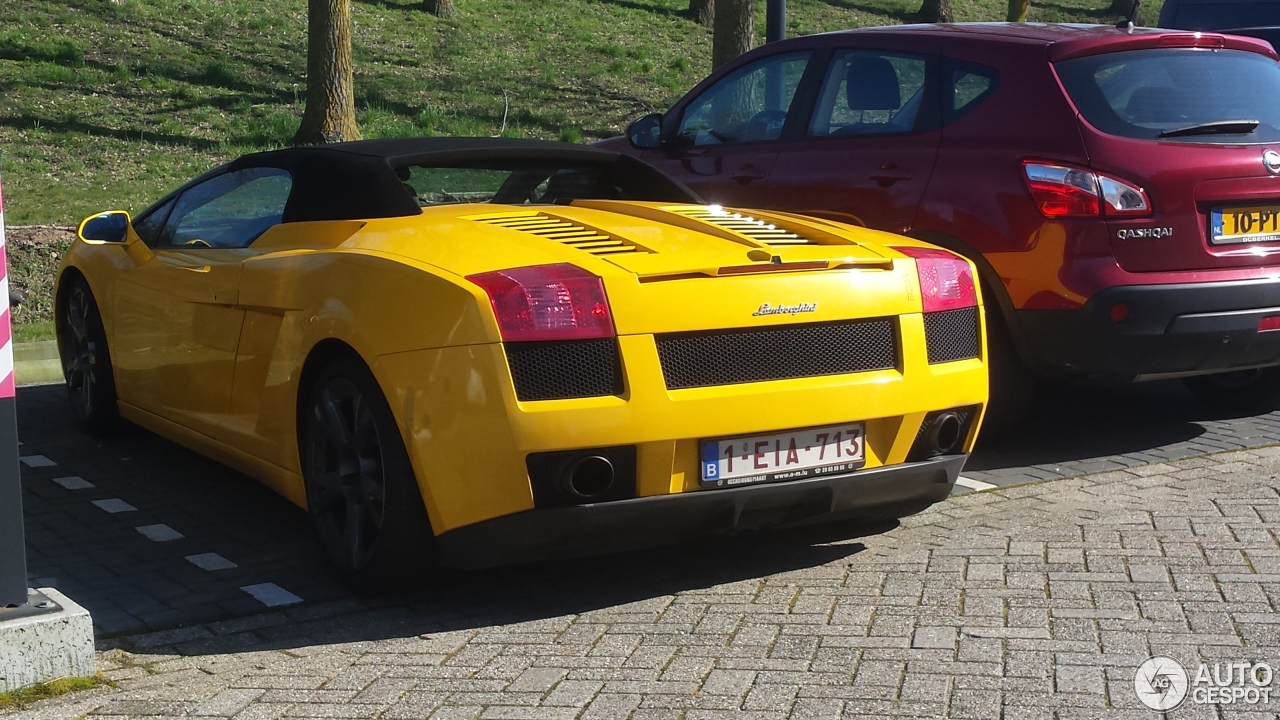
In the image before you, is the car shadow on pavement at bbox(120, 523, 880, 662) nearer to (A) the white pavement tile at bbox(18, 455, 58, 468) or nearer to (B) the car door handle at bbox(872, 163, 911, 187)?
(B) the car door handle at bbox(872, 163, 911, 187)

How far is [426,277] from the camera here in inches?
161

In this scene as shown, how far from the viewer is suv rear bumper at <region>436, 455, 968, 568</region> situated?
158 inches

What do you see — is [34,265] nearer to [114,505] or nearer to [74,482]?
[74,482]

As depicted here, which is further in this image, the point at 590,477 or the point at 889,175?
the point at 889,175

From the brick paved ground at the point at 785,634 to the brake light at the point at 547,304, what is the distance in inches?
32.8

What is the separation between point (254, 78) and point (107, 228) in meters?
14.4

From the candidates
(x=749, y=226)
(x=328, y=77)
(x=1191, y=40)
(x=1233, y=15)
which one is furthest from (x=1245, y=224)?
(x=328, y=77)

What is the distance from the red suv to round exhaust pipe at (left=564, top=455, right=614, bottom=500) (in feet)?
8.25

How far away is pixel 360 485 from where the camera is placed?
173 inches

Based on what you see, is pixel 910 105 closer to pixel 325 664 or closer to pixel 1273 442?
pixel 1273 442

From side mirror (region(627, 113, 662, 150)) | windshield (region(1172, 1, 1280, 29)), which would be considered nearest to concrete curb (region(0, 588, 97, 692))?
→ side mirror (region(627, 113, 662, 150))

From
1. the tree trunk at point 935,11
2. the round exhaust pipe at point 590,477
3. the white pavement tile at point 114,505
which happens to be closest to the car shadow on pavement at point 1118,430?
the round exhaust pipe at point 590,477

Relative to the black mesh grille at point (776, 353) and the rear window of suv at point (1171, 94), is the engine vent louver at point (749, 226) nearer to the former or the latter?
the black mesh grille at point (776, 353)

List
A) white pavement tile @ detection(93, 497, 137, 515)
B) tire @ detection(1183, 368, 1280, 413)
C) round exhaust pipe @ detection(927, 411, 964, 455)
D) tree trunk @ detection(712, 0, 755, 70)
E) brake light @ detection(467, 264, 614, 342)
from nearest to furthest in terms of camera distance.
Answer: brake light @ detection(467, 264, 614, 342)
round exhaust pipe @ detection(927, 411, 964, 455)
white pavement tile @ detection(93, 497, 137, 515)
tire @ detection(1183, 368, 1280, 413)
tree trunk @ detection(712, 0, 755, 70)
